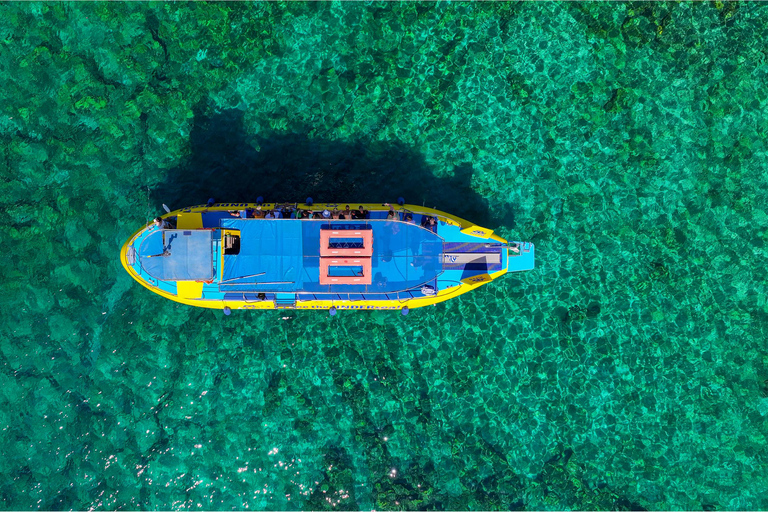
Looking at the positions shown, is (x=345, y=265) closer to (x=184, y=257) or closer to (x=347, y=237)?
(x=347, y=237)

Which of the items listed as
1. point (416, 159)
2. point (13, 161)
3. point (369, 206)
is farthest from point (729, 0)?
point (13, 161)

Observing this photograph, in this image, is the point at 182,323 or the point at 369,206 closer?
the point at 369,206

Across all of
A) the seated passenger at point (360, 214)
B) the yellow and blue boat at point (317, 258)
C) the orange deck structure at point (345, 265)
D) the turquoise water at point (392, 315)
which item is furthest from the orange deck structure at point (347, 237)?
the turquoise water at point (392, 315)

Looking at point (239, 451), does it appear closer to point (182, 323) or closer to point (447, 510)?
point (182, 323)

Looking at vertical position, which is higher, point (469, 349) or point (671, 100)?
point (671, 100)

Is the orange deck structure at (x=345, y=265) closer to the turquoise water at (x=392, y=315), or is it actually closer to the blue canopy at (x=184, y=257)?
the turquoise water at (x=392, y=315)

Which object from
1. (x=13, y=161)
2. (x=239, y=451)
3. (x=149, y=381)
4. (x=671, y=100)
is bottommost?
(x=239, y=451)

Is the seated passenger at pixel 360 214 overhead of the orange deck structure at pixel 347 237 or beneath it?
overhead
